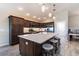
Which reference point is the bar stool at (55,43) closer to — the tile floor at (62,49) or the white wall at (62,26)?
the tile floor at (62,49)

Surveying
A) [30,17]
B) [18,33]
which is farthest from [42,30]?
[18,33]

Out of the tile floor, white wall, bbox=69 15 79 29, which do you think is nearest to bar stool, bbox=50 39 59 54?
the tile floor

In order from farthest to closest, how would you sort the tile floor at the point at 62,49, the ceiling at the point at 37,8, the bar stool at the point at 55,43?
the bar stool at the point at 55,43 → the tile floor at the point at 62,49 → the ceiling at the point at 37,8

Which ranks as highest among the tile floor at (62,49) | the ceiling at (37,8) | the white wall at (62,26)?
the ceiling at (37,8)

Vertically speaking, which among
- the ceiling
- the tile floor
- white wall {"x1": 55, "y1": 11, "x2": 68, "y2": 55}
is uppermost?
the ceiling

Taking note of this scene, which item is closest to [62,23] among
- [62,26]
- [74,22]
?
[62,26]

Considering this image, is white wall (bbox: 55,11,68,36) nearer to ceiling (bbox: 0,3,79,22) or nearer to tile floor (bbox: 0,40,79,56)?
ceiling (bbox: 0,3,79,22)

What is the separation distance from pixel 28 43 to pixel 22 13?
85 centimetres

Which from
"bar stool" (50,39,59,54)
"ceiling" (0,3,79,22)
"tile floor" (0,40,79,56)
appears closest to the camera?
"ceiling" (0,3,79,22)

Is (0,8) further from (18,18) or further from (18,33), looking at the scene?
(18,33)

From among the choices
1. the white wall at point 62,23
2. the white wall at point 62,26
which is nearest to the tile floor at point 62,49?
the white wall at point 62,26

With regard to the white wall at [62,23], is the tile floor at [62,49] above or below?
below

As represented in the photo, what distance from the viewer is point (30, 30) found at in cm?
228

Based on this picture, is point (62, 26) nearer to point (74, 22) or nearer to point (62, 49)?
point (74, 22)
